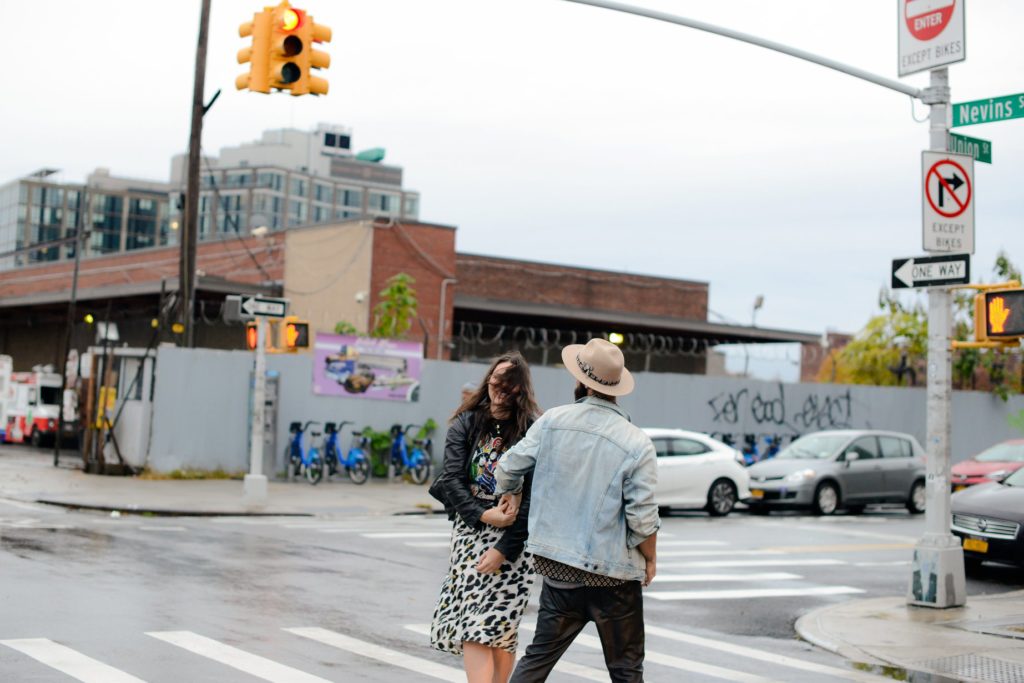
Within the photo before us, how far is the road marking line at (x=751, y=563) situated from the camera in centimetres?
1605

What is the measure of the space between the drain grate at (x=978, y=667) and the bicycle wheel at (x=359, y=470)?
17683 mm

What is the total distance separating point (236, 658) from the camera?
8516 mm

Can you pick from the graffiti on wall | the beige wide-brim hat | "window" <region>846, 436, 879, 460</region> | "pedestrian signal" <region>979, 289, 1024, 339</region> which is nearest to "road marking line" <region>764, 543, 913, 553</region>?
"window" <region>846, 436, 879, 460</region>

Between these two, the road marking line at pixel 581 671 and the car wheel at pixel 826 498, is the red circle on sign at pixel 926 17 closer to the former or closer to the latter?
the road marking line at pixel 581 671

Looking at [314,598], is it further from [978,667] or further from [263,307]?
[263,307]

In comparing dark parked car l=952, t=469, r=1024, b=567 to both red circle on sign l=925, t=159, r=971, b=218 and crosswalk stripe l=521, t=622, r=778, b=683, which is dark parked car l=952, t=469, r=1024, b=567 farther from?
crosswalk stripe l=521, t=622, r=778, b=683

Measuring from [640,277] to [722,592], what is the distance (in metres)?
38.0

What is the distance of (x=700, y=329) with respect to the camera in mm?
48219

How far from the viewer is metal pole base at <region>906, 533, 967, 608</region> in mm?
12406

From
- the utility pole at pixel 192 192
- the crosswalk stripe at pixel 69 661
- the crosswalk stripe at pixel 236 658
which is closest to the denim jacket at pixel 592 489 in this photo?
the crosswalk stripe at pixel 236 658

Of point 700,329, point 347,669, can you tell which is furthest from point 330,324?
point 347,669

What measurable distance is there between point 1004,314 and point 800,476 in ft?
40.3

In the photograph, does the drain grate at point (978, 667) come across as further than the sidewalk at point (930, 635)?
No

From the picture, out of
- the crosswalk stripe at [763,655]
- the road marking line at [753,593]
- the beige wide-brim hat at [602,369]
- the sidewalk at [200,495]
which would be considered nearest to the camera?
the beige wide-brim hat at [602,369]
